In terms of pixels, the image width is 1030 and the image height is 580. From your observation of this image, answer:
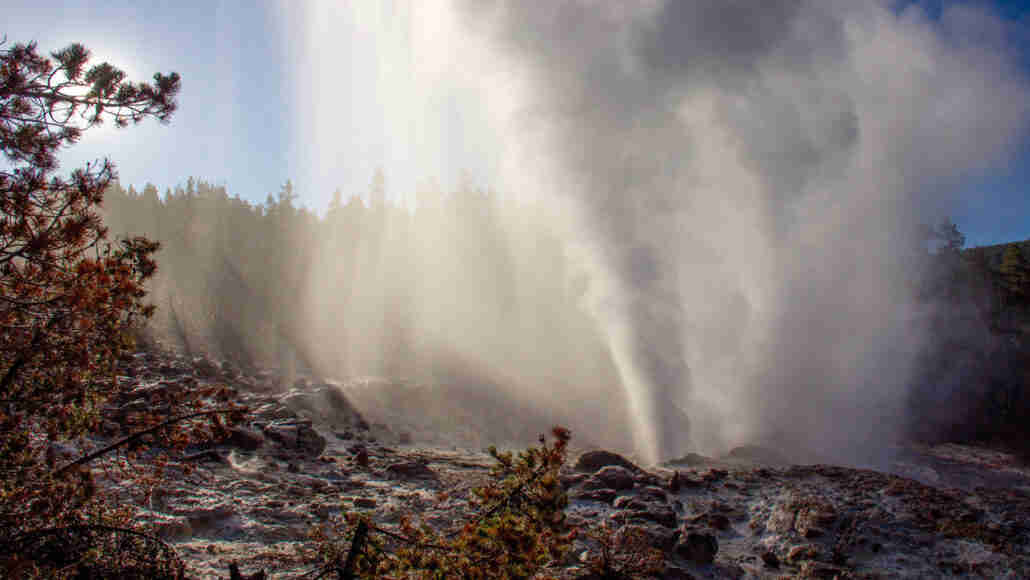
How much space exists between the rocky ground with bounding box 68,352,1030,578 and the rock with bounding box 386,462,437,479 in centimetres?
4

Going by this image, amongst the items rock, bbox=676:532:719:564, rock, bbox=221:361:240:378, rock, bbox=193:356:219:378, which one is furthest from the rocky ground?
rock, bbox=221:361:240:378

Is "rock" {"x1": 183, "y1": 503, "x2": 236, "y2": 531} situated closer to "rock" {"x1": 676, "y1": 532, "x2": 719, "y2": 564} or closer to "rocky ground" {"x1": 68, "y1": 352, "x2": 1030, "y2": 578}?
"rocky ground" {"x1": 68, "y1": 352, "x2": 1030, "y2": 578}

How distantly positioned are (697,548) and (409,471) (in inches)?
220

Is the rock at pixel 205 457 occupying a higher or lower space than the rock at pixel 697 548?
higher

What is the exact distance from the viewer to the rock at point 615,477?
957 centimetres

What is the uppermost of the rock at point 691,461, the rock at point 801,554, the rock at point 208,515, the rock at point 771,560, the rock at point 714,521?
the rock at point 691,461

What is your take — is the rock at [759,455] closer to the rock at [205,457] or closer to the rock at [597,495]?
the rock at [597,495]

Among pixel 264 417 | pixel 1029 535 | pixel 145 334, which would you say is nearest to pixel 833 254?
pixel 1029 535

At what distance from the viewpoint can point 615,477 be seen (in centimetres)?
973

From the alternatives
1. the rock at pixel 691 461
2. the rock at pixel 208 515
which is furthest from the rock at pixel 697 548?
the rock at pixel 208 515

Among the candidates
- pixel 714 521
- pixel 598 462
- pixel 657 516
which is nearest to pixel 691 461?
pixel 598 462

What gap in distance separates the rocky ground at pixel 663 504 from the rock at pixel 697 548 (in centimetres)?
2

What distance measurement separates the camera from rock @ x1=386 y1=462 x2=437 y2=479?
396 inches

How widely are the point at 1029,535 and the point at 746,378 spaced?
1231 cm
